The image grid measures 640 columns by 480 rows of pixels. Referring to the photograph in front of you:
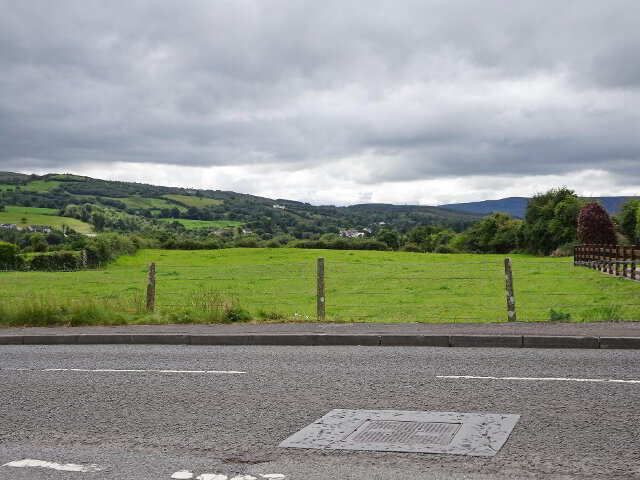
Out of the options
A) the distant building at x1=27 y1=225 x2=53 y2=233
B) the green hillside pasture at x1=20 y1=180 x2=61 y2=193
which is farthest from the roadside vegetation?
the distant building at x1=27 y1=225 x2=53 y2=233

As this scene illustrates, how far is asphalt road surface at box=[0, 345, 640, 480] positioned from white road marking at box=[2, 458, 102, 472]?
0.04 ft

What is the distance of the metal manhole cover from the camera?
657cm

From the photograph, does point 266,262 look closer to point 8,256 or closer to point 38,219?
point 8,256

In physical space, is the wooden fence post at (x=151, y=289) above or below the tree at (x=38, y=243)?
below

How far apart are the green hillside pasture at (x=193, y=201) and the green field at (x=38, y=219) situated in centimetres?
4203

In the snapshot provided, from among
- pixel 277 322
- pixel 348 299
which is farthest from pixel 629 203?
pixel 277 322

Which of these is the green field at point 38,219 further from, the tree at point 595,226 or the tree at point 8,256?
the tree at point 595,226

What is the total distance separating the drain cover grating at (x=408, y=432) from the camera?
6.36 metres

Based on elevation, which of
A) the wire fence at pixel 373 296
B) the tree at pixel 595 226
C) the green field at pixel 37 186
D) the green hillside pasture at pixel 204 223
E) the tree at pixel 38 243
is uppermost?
the green field at pixel 37 186

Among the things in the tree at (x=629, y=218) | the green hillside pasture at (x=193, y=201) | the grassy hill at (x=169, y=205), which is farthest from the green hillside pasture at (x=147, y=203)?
the tree at (x=629, y=218)

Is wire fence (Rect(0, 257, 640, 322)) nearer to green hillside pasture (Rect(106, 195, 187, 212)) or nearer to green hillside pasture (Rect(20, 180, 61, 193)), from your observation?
green hillside pasture (Rect(106, 195, 187, 212))

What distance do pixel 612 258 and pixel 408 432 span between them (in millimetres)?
35514

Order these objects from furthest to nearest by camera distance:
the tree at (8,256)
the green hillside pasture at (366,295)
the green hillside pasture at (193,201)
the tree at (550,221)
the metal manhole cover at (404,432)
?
the green hillside pasture at (193,201)
the tree at (550,221)
the tree at (8,256)
the green hillside pasture at (366,295)
the metal manhole cover at (404,432)

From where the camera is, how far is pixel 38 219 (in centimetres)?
12781
